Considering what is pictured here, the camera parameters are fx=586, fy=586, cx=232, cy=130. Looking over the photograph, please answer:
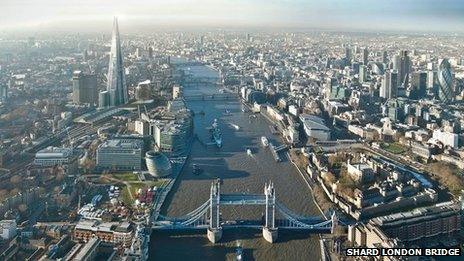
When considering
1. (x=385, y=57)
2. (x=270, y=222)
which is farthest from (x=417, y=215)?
(x=385, y=57)

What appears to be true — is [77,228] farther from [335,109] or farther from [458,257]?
[335,109]

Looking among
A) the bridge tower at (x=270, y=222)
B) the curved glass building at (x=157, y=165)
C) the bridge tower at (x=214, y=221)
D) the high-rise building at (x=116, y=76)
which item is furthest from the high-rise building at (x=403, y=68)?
the bridge tower at (x=214, y=221)

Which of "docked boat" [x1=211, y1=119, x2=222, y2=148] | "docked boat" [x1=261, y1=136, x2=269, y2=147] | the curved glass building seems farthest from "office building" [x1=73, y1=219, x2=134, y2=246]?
"docked boat" [x1=261, y1=136, x2=269, y2=147]

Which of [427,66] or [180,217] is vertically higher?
[427,66]

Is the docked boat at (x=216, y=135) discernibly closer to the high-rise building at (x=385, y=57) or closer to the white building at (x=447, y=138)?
the white building at (x=447, y=138)

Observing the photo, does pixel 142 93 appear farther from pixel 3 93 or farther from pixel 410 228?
pixel 410 228

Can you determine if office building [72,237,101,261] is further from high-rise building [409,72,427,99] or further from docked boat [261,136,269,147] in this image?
high-rise building [409,72,427,99]

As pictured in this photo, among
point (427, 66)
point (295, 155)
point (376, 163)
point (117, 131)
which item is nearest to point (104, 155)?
point (117, 131)
